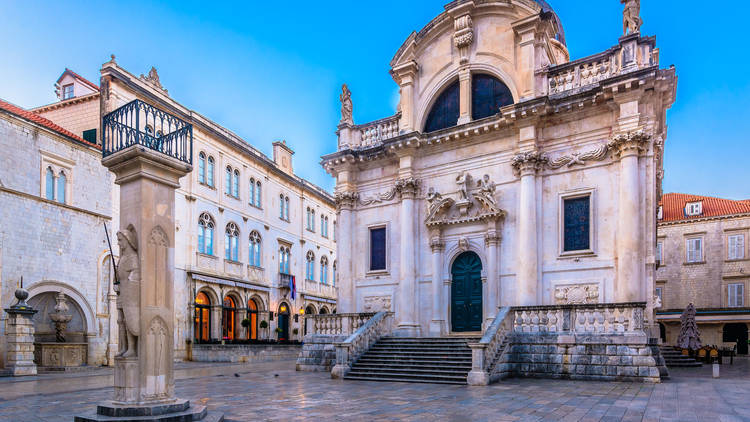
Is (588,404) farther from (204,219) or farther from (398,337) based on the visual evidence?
(204,219)

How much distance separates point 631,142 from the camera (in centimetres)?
1695

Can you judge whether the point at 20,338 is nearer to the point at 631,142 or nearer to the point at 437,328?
the point at 437,328

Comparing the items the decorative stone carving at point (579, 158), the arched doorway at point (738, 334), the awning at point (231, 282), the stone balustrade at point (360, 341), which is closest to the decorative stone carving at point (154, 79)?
the awning at point (231, 282)

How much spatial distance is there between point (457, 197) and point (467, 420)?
1274 cm

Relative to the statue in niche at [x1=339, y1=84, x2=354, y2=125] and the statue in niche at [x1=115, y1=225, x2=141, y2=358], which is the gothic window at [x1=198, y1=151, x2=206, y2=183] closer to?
the statue in niche at [x1=339, y1=84, x2=354, y2=125]

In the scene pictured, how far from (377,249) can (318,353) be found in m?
5.27

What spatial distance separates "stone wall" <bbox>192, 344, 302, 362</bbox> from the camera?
1124 inches

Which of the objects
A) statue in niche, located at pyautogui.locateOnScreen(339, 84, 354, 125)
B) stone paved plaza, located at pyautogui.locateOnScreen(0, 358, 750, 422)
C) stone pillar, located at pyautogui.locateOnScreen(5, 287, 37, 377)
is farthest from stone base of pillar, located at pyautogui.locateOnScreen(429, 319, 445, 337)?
stone pillar, located at pyautogui.locateOnScreen(5, 287, 37, 377)

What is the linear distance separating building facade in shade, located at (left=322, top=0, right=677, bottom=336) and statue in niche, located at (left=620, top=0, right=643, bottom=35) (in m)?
0.09

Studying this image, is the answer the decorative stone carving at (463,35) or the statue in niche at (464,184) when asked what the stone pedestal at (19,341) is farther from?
the decorative stone carving at (463,35)

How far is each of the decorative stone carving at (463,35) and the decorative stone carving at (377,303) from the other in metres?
10.3

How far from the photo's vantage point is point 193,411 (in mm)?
8297

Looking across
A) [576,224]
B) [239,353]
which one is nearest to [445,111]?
[576,224]

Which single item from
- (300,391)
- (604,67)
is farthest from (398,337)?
(604,67)
